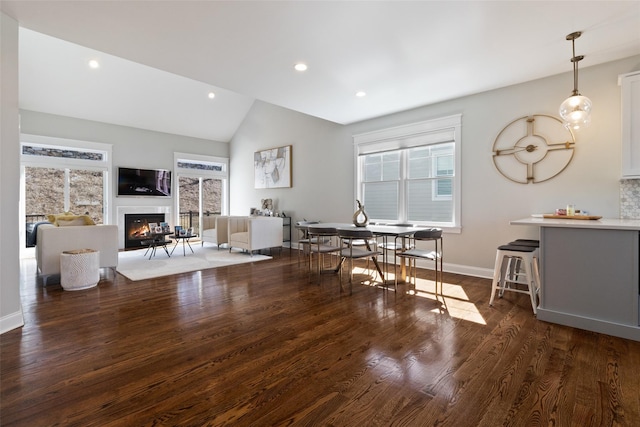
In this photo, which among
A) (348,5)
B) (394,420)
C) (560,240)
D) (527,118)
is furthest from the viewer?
(527,118)

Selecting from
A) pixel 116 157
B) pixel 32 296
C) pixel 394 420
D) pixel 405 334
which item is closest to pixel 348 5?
pixel 405 334

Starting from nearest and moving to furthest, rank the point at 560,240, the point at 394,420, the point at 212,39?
the point at 394,420 < the point at 560,240 < the point at 212,39

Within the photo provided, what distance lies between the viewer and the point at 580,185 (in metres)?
3.41

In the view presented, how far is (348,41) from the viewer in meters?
2.85

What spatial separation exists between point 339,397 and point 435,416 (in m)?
0.48

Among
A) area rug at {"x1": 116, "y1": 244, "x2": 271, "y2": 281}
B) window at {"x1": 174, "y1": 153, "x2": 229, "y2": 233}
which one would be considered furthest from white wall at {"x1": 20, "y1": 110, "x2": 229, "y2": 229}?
area rug at {"x1": 116, "y1": 244, "x2": 271, "y2": 281}

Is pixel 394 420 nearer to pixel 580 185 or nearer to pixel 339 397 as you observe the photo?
pixel 339 397

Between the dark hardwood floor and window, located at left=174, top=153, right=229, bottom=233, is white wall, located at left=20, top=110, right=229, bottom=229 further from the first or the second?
the dark hardwood floor

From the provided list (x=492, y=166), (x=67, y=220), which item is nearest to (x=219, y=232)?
(x=67, y=220)

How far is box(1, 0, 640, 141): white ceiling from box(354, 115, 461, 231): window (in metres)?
0.51

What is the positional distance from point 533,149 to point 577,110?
42.5 inches

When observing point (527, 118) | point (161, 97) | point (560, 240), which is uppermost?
point (161, 97)

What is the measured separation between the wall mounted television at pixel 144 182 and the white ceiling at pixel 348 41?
9.44 ft

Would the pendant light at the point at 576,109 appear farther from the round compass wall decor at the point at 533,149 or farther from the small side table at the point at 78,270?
the small side table at the point at 78,270
